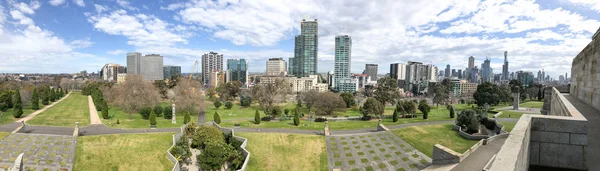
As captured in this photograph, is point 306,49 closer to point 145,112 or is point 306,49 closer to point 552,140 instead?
point 145,112

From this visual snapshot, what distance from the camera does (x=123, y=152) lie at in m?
26.3

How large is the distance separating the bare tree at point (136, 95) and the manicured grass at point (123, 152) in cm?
1491

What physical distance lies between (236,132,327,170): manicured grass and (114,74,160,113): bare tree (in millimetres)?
21866

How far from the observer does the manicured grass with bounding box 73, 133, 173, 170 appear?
81.4 feet

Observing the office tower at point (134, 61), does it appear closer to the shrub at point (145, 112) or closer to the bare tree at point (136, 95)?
the bare tree at point (136, 95)

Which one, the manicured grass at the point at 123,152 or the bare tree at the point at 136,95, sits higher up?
the bare tree at the point at 136,95

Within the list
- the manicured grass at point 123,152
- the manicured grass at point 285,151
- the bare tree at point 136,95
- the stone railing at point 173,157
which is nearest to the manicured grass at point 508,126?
the manicured grass at point 285,151

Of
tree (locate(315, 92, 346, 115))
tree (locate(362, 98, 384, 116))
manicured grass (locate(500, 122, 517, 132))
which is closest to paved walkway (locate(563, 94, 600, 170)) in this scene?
manicured grass (locate(500, 122, 517, 132))

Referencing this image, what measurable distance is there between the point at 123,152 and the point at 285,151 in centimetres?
1598

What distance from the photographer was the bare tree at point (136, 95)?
138 feet

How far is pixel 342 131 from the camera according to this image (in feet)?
108

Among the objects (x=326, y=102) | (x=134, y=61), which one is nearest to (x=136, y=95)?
(x=326, y=102)

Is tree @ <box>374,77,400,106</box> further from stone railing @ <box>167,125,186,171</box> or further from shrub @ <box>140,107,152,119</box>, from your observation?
shrub @ <box>140,107,152,119</box>

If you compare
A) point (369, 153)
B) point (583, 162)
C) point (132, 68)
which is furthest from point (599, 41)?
point (132, 68)
